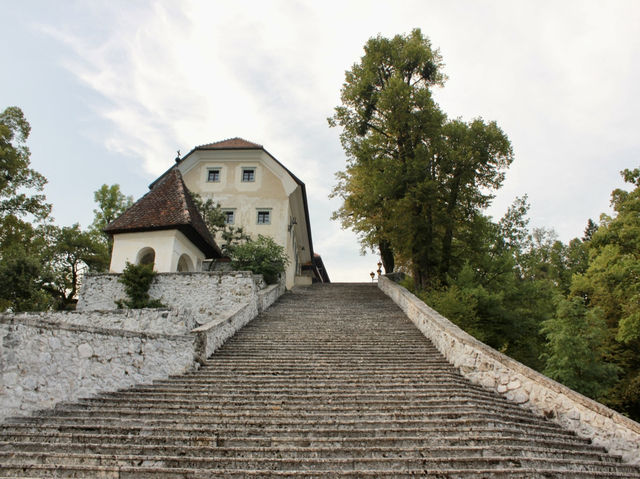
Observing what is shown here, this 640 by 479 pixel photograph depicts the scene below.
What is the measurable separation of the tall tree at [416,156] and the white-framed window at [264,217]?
531cm

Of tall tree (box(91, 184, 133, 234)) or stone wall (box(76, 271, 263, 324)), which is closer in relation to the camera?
stone wall (box(76, 271, 263, 324))

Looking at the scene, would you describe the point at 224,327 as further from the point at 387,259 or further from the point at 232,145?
the point at 387,259

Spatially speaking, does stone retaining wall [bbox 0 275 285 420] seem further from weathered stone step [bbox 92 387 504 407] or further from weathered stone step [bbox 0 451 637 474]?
weathered stone step [bbox 0 451 637 474]

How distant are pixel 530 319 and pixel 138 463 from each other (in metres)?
15.1

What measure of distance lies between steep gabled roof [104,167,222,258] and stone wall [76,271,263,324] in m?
2.15

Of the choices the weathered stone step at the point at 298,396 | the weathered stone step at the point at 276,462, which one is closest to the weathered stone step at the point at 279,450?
the weathered stone step at the point at 276,462

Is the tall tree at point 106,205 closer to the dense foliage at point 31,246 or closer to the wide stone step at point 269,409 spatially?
the dense foliage at point 31,246

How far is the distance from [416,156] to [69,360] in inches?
637

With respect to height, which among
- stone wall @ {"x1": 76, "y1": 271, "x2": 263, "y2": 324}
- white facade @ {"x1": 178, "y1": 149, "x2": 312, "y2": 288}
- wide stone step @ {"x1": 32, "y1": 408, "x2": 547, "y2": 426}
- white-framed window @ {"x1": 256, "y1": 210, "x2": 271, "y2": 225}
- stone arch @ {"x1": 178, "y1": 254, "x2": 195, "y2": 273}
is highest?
white facade @ {"x1": 178, "y1": 149, "x2": 312, "y2": 288}

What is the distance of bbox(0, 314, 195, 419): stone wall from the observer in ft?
19.7

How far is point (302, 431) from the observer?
591cm

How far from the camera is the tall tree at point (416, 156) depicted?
19.2 meters

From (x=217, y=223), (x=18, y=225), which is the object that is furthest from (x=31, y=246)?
(x=217, y=223)

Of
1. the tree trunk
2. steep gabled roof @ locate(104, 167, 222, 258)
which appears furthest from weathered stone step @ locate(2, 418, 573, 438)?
the tree trunk
